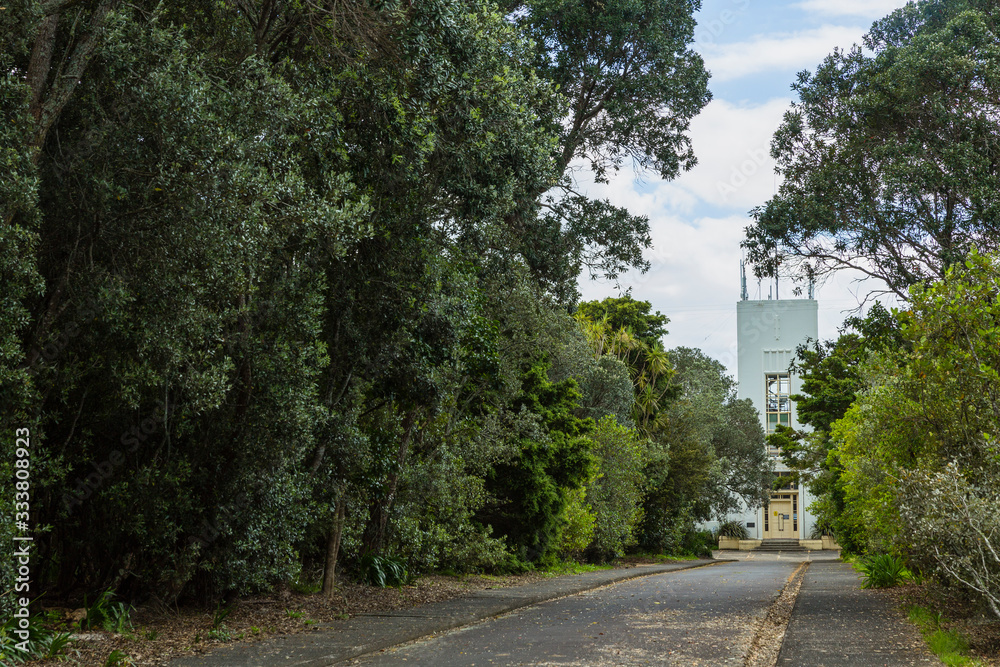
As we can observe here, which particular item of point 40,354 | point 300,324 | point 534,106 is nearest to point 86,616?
point 40,354

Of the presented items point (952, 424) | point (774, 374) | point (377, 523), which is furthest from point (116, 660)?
point (774, 374)

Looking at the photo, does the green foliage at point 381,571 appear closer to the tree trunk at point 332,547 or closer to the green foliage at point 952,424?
the tree trunk at point 332,547

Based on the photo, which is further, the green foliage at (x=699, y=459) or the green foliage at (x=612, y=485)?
the green foliage at (x=699, y=459)

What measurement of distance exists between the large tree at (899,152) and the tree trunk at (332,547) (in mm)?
9119

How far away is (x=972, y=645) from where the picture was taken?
8.59m

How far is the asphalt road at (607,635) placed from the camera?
8.52 metres

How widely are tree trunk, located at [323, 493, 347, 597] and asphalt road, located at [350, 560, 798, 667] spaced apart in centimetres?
268

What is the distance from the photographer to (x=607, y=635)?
1026cm

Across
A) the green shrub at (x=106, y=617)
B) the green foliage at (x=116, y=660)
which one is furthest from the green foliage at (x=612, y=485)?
the green foliage at (x=116, y=660)

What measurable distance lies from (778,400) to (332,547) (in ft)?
155

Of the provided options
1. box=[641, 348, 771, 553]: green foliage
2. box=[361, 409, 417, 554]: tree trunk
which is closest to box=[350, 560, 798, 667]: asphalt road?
box=[361, 409, 417, 554]: tree trunk

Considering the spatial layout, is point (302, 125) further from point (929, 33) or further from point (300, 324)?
point (929, 33)

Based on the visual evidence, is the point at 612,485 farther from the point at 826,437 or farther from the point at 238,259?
the point at 238,259

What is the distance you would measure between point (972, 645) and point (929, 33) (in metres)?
11.4
